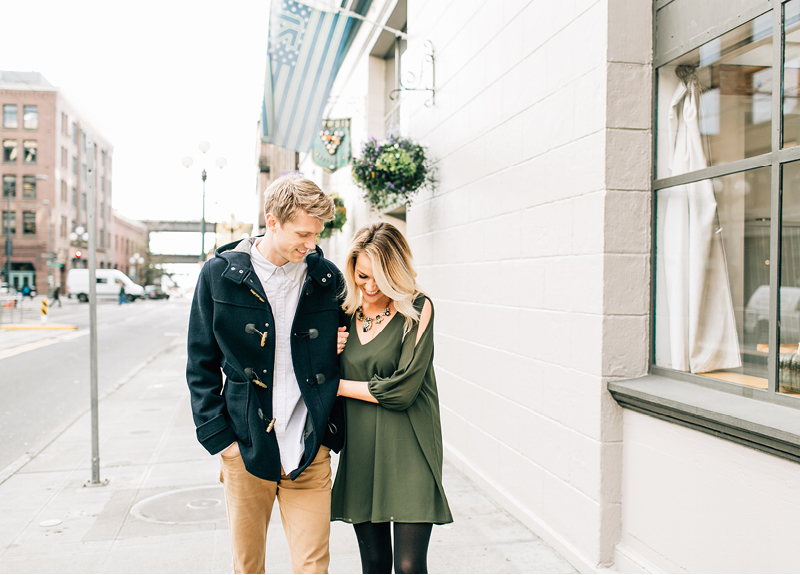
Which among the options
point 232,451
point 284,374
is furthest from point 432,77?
point 232,451

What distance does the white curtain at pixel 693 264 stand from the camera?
2982mm

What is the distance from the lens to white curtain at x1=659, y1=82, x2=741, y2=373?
2982mm

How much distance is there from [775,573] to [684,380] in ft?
3.27

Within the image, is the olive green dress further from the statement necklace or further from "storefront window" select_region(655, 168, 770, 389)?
"storefront window" select_region(655, 168, 770, 389)

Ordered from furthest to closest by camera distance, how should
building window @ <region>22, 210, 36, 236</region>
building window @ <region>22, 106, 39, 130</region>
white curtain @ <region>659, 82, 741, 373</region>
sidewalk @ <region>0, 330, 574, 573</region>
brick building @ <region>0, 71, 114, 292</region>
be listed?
1. building window @ <region>22, 106, 39, 130</region>
2. building window @ <region>22, 210, 36, 236</region>
3. brick building @ <region>0, 71, 114, 292</region>
4. sidewalk @ <region>0, 330, 574, 573</region>
5. white curtain @ <region>659, 82, 741, 373</region>

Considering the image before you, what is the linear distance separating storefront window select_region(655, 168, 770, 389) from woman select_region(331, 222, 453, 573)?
1.46 m

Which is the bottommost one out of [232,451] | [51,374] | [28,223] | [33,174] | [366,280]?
[51,374]

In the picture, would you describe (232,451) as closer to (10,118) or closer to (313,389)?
(313,389)

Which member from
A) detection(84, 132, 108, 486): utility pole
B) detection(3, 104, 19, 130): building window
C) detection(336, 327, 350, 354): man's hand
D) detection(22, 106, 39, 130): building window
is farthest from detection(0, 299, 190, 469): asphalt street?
detection(3, 104, 19, 130): building window

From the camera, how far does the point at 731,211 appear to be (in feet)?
9.53

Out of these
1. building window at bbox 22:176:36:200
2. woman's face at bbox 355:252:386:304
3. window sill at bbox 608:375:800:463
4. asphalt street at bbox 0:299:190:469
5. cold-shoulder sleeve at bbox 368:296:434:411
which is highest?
building window at bbox 22:176:36:200

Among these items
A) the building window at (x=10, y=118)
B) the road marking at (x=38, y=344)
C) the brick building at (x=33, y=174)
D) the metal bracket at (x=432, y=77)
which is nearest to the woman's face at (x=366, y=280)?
the metal bracket at (x=432, y=77)

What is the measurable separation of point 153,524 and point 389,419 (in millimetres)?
2548

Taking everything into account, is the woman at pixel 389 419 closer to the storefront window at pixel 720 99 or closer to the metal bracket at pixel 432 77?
the storefront window at pixel 720 99
